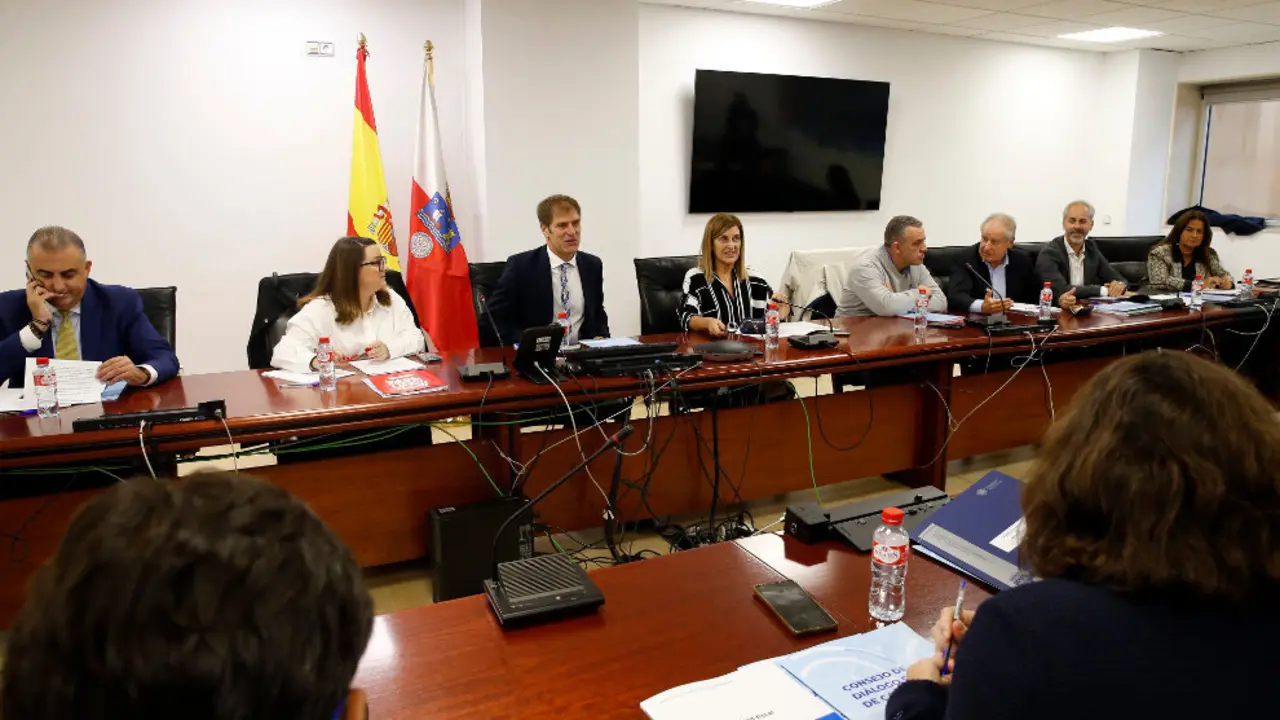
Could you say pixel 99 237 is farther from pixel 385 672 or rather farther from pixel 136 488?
pixel 136 488

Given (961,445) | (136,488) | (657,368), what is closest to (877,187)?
(961,445)

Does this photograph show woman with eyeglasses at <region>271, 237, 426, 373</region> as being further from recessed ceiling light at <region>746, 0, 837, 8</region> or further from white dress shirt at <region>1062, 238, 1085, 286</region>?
white dress shirt at <region>1062, 238, 1085, 286</region>

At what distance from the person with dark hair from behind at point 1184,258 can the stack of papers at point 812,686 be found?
15.1 ft

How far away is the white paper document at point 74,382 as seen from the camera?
229 centimetres

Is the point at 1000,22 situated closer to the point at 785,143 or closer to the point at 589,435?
the point at 785,143

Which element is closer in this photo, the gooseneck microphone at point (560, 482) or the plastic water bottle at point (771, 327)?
the gooseneck microphone at point (560, 482)

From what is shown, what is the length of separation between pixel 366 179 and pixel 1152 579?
160 inches

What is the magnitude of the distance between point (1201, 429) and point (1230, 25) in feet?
21.1

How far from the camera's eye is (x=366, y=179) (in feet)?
13.9

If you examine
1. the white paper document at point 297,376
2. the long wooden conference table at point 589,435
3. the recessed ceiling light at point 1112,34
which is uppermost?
the recessed ceiling light at point 1112,34

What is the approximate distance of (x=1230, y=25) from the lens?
570 centimetres

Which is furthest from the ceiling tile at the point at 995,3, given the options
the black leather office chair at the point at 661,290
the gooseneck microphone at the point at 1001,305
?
the black leather office chair at the point at 661,290

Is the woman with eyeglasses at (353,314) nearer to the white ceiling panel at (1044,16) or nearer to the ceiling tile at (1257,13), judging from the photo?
the white ceiling panel at (1044,16)

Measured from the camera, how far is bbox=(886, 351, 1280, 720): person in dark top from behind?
724 millimetres
